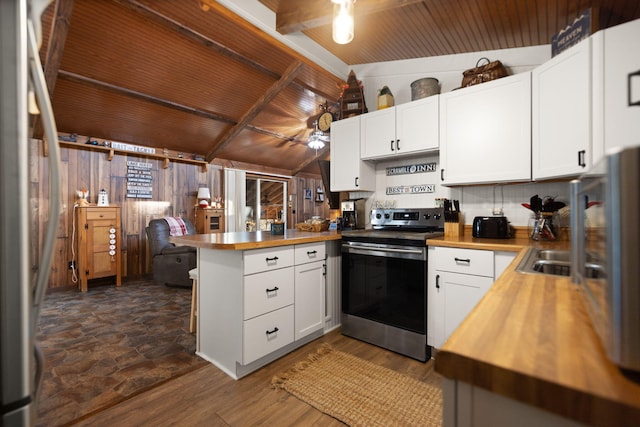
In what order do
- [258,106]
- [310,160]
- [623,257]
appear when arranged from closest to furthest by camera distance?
[623,257] → [258,106] → [310,160]

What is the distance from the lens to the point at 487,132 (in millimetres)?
2348

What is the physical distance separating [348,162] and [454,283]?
1.61m

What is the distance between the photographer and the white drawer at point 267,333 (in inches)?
78.7

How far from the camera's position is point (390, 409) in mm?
1697

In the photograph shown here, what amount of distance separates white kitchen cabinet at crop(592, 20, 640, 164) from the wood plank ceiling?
0.67 metres

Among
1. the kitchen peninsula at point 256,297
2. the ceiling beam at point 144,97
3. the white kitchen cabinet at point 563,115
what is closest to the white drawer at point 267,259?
the kitchen peninsula at point 256,297

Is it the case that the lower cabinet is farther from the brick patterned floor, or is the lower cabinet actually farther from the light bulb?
the light bulb

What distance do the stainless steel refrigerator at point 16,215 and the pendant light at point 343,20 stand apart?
166 cm

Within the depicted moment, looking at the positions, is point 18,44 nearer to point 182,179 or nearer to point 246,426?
point 246,426

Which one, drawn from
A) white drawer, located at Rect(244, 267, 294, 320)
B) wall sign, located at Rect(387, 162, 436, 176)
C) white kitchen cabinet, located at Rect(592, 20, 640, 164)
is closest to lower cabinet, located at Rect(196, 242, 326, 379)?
white drawer, located at Rect(244, 267, 294, 320)

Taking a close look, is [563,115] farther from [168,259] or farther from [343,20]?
[168,259]

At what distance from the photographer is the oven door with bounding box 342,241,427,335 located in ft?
7.45

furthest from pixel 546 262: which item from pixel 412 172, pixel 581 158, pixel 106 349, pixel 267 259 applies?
pixel 106 349

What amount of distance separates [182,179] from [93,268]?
2.23 metres
